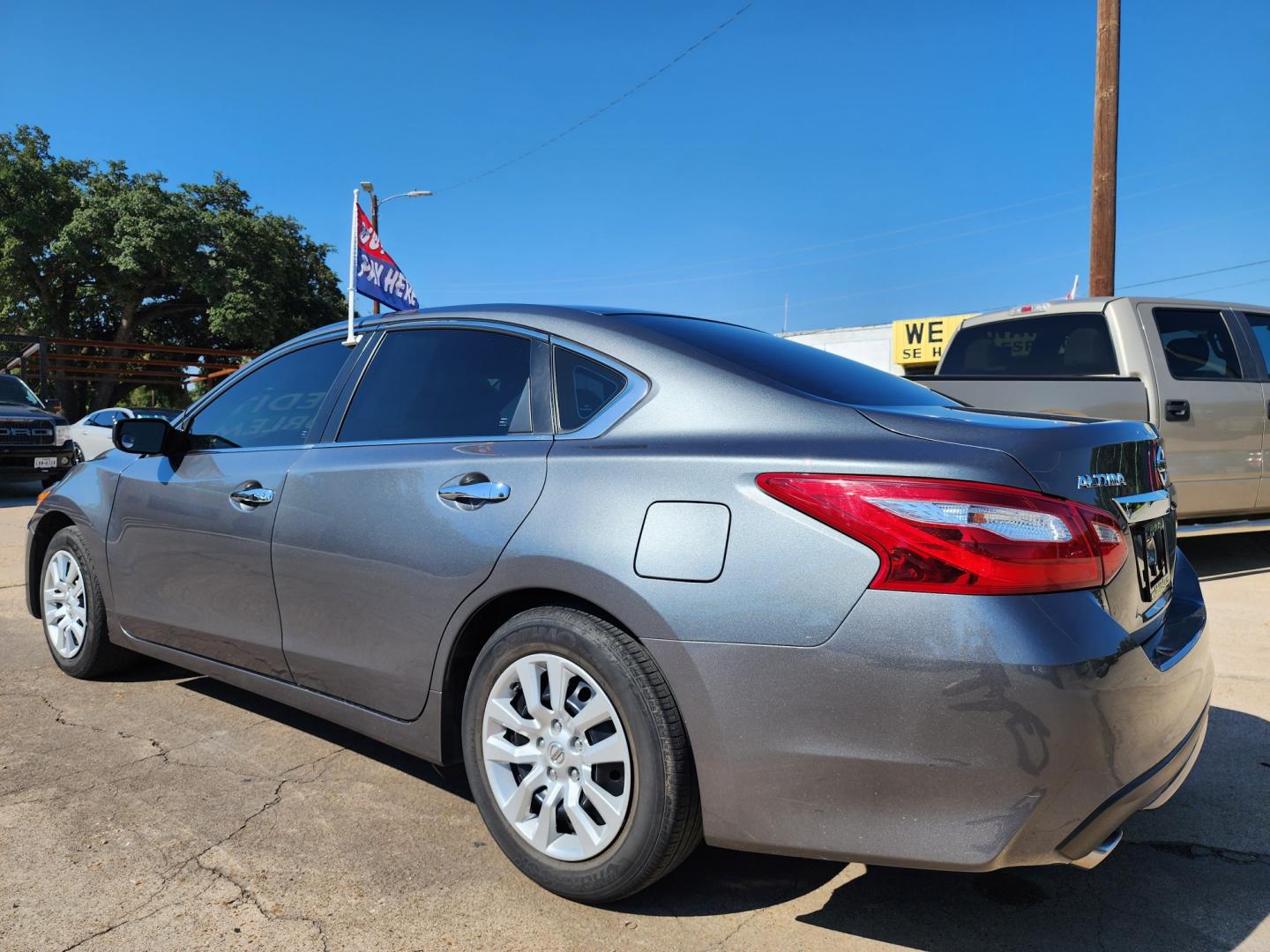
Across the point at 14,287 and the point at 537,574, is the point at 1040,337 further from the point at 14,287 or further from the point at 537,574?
the point at 14,287

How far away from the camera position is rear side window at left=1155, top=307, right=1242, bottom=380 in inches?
252

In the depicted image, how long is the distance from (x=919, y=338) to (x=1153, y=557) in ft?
74.0

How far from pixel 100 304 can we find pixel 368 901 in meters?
33.1

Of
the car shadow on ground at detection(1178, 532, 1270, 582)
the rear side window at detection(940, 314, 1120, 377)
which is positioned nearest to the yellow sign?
the car shadow on ground at detection(1178, 532, 1270, 582)

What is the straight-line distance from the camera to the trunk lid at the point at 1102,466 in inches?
76.9

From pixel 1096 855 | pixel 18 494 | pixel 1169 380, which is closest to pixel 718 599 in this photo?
pixel 1096 855

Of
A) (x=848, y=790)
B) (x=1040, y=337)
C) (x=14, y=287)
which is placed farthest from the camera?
(x=14, y=287)

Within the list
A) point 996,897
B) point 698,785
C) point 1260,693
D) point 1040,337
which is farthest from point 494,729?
point 1040,337

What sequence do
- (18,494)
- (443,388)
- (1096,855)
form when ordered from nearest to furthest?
(1096,855), (443,388), (18,494)

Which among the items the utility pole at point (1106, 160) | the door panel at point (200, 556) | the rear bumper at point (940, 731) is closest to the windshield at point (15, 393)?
the door panel at point (200, 556)

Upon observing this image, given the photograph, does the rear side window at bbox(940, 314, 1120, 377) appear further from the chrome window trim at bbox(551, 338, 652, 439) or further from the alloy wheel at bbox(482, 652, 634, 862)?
the alloy wheel at bbox(482, 652, 634, 862)

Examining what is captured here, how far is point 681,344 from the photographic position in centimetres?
250

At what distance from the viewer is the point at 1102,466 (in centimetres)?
207

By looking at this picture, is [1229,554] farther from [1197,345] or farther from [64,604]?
[64,604]
